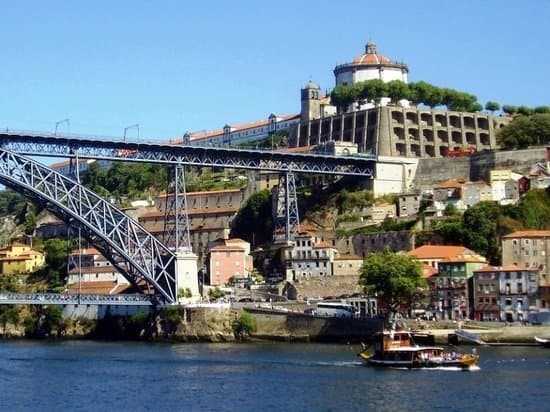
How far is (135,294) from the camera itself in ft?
255

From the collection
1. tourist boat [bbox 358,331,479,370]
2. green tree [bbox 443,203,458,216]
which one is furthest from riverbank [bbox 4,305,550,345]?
green tree [bbox 443,203,458,216]

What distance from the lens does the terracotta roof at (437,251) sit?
7269 centimetres

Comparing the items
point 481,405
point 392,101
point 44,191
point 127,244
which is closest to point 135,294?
point 127,244

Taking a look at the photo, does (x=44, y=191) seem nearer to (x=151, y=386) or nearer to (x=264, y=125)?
(x=151, y=386)

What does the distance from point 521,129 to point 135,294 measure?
1135 inches

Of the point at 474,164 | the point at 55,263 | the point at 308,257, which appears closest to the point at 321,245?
the point at 308,257

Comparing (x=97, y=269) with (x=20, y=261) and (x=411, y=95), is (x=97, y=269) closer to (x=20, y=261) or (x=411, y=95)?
(x=20, y=261)

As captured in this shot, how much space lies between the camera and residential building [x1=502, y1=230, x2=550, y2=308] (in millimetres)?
69562

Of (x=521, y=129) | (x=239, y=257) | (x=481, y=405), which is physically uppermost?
(x=521, y=129)

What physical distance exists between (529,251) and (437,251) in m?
5.74

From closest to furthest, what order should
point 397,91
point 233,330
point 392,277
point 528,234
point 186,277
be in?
point 392,277
point 528,234
point 233,330
point 186,277
point 397,91

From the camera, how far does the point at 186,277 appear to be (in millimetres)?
75438

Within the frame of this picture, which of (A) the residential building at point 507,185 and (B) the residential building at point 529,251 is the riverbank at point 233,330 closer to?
(B) the residential building at point 529,251

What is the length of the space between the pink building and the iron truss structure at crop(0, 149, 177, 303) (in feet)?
25.5
